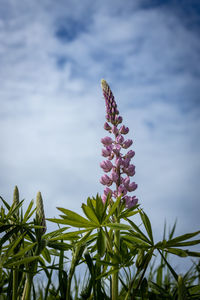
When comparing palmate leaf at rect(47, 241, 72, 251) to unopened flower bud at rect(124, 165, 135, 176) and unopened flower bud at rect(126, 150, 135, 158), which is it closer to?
unopened flower bud at rect(124, 165, 135, 176)

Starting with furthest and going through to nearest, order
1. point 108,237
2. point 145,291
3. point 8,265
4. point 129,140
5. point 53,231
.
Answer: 1. point 129,140
2. point 53,231
3. point 108,237
4. point 145,291
5. point 8,265

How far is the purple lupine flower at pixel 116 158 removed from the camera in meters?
2.67

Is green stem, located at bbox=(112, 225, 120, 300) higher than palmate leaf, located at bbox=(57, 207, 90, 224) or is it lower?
lower

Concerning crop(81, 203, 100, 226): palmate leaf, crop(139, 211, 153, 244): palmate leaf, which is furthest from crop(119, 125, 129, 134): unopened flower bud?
crop(81, 203, 100, 226): palmate leaf

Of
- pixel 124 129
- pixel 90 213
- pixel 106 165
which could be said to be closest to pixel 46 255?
pixel 90 213

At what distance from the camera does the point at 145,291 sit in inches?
77.2

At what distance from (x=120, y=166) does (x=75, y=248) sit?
3.49 feet

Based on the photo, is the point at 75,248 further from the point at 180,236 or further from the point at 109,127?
the point at 109,127

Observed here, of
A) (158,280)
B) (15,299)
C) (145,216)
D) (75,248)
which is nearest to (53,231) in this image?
(75,248)

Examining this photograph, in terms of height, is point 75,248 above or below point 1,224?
below

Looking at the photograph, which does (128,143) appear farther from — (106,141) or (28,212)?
(28,212)

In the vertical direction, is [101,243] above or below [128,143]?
below

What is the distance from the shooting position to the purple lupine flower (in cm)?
267

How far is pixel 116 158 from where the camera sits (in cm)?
292
